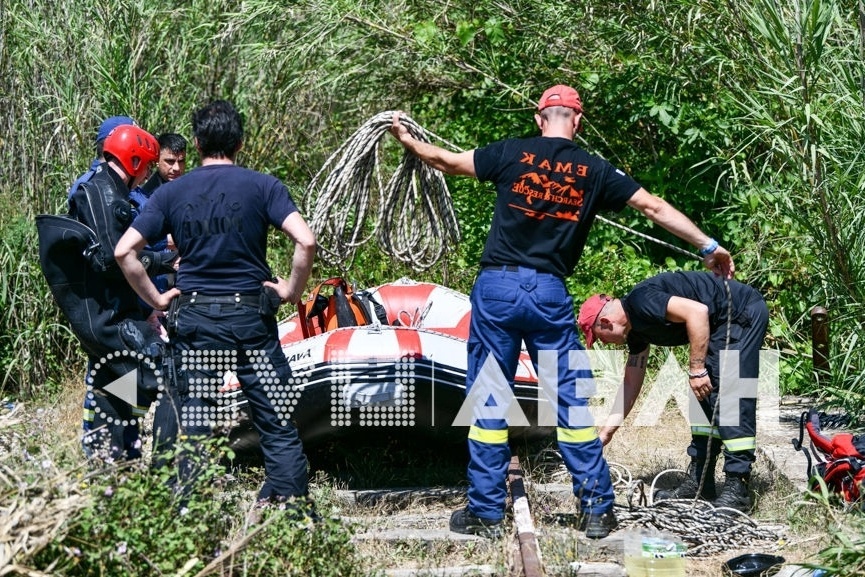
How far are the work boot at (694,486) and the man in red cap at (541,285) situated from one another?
77 cm

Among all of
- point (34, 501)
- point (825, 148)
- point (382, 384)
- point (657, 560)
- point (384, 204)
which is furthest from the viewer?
point (825, 148)

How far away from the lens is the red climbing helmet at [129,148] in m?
5.35

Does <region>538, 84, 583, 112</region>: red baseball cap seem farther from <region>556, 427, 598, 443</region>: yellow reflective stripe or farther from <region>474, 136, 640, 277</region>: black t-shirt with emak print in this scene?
<region>556, 427, 598, 443</region>: yellow reflective stripe

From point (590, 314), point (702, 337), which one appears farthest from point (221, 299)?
point (702, 337)

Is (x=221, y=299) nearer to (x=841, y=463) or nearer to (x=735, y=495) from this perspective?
(x=735, y=495)

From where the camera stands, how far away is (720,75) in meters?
A: 8.09

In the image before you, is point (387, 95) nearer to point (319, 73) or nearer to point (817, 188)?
point (319, 73)

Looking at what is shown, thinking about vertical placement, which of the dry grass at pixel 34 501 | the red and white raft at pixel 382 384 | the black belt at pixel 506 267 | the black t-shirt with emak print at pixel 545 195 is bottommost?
the dry grass at pixel 34 501

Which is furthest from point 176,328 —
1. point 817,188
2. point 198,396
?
point 817,188

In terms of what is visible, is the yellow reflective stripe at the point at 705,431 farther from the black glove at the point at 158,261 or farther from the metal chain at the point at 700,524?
the black glove at the point at 158,261

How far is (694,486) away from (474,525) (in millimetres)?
1257

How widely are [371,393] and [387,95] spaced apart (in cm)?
474

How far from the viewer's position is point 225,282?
4.72 metres

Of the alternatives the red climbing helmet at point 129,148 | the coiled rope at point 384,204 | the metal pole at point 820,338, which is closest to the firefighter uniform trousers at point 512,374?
the coiled rope at point 384,204
